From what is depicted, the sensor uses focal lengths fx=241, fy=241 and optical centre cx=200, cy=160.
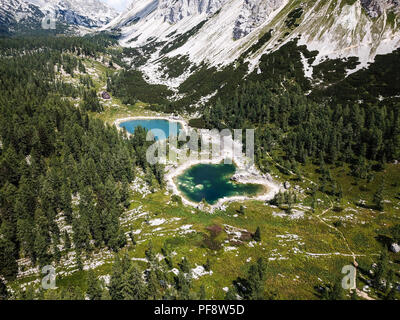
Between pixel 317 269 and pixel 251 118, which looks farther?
pixel 251 118

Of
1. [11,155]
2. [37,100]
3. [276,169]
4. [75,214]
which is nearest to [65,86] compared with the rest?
[37,100]

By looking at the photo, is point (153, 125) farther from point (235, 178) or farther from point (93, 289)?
point (93, 289)

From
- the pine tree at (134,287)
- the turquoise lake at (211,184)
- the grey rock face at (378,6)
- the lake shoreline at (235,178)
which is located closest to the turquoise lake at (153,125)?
the lake shoreline at (235,178)

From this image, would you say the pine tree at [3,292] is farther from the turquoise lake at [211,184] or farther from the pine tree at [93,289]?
the turquoise lake at [211,184]

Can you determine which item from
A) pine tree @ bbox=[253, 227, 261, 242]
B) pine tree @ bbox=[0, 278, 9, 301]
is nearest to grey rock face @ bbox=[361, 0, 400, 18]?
pine tree @ bbox=[253, 227, 261, 242]

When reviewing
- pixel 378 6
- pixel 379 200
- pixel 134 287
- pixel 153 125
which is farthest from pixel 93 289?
pixel 378 6
